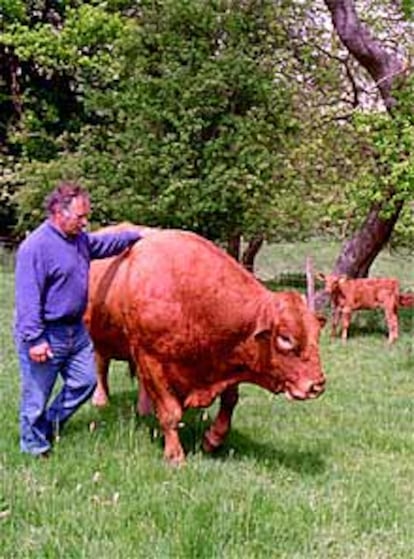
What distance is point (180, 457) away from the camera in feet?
22.0

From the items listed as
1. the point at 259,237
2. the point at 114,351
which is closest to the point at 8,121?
the point at 259,237

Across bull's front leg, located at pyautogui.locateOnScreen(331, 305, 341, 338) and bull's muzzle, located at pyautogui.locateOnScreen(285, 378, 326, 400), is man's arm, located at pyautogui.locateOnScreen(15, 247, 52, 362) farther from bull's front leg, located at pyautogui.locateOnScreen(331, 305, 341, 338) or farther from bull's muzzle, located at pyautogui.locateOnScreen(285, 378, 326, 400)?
bull's front leg, located at pyautogui.locateOnScreen(331, 305, 341, 338)

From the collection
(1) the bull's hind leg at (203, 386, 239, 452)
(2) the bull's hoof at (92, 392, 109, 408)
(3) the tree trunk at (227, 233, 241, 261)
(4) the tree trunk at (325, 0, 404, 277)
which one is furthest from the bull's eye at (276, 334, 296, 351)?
(3) the tree trunk at (227, 233, 241, 261)

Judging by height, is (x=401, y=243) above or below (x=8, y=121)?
below

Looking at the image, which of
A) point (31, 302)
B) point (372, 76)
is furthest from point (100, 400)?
point (372, 76)

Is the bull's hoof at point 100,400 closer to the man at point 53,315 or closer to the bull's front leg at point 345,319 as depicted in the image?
the man at point 53,315

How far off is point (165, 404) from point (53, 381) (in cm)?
85

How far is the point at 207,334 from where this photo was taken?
21.9ft

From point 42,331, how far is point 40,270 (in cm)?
43

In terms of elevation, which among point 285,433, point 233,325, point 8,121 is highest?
point 8,121

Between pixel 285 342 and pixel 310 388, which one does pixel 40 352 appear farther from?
pixel 310 388

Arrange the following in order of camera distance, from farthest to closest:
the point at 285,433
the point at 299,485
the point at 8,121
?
1. the point at 8,121
2. the point at 285,433
3. the point at 299,485

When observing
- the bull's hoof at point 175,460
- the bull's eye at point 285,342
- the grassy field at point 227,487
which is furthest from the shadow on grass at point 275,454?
the bull's eye at point 285,342

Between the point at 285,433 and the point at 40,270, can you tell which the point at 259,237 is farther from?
the point at 40,270
